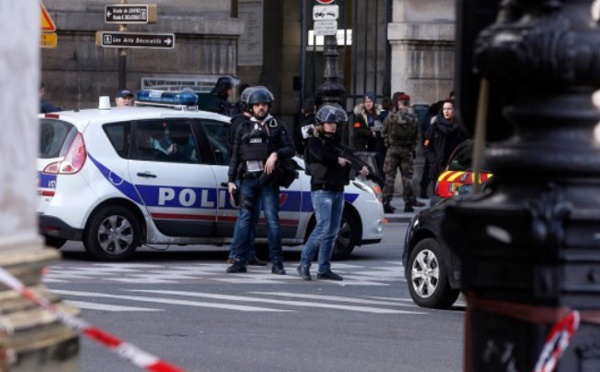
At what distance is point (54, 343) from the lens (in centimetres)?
456

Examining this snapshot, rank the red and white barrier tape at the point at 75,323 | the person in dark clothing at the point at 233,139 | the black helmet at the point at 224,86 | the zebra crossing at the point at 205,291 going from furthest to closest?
1. the black helmet at the point at 224,86
2. the person in dark clothing at the point at 233,139
3. the zebra crossing at the point at 205,291
4. the red and white barrier tape at the point at 75,323

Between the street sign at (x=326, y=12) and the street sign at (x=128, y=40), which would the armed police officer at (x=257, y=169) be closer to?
the street sign at (x=128, y=40)

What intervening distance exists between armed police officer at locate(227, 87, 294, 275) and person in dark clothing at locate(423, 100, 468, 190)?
8.43m

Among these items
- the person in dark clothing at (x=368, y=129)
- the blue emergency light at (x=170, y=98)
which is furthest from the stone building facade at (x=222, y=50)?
the blue emergency light at (x=170, y=98)

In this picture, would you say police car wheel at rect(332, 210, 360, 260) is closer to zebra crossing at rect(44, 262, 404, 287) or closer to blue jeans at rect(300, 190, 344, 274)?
zebra crossing at rect(44, 262, 404, 287)

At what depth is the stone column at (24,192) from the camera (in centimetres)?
450

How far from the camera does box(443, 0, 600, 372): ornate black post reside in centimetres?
461

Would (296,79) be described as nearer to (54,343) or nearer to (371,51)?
(371,51)

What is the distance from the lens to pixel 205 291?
49.4 feet

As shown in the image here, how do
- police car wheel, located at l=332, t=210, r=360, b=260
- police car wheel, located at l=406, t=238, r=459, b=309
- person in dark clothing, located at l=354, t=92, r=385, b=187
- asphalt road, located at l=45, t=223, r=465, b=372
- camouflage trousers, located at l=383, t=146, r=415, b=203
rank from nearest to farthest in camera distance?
1. asphalt road, located at l=45, t=223, r=465, b=372
2. police car wheel, located at l=406, t=238, r=459, b=309
3. police car wheel, located at l=332, t=210, r=360, b=260
4. camouflage trousers, located at l=383, t=146, r=415, b=203
5. person in dark clothing, located at l=354, t=92, r=385, b=187

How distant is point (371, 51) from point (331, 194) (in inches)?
686

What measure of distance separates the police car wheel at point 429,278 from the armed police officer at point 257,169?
9.09ft

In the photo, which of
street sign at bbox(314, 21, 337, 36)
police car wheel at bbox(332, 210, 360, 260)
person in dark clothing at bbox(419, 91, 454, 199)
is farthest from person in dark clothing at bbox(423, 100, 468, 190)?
police car wheel at bbox(332, 210, 360, 260)

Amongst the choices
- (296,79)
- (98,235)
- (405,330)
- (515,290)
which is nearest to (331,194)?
(98,235)
